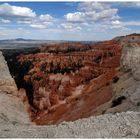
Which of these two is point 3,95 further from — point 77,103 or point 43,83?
point 43,83

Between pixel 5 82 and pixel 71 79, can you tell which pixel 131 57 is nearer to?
pixel 71 79

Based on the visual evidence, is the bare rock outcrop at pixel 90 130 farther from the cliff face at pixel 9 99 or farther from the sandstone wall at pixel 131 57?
the sandstone wall at pixel 131 57

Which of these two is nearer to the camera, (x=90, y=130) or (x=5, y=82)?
(x=90, y=130)

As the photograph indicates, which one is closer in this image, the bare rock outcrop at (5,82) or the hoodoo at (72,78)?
the bare rock outcrop at (5,82)

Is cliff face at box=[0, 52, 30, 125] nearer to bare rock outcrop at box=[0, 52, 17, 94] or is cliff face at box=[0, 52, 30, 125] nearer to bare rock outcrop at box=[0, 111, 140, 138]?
bare rock outcrop at box=[0, 52, 17, 94]

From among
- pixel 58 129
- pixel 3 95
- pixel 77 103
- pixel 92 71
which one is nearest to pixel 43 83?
pixel 92 71

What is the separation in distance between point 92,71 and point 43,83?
885 centimetres

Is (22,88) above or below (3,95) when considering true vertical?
below

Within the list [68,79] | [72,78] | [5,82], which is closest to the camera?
[5,82]

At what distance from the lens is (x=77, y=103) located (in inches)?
1992

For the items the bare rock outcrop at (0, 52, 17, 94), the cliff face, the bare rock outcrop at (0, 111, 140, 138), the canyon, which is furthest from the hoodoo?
the bare rock outcrop at (0, 111, 140, 138)

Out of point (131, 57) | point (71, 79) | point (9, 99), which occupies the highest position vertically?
point (9, 99)

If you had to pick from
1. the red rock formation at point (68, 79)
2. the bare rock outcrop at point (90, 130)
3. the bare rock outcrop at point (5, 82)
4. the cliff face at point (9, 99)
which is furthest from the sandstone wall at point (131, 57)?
the bare rock outcrop at point (90, 130)

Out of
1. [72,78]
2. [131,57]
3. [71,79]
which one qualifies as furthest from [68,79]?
[131,57]
